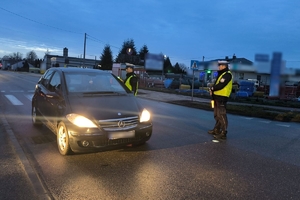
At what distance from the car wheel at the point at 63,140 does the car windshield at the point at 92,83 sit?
31.0 inches

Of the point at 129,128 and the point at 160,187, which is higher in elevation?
the point at 129,128

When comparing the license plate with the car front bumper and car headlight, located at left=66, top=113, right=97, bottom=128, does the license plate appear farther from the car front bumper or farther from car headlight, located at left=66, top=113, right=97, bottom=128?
car headlight, located at left=66, top=113, right=97, bottom=128

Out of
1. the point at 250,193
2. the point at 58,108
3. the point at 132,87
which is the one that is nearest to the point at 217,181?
the point at 250,193

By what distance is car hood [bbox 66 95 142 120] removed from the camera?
182 inches

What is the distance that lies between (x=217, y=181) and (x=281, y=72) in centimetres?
1087

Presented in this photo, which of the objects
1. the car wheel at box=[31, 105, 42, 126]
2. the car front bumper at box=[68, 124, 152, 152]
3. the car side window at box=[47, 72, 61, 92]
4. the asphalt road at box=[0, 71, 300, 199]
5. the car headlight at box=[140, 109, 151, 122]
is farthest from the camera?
the car wheel at box=[31, 105, 42, 126]

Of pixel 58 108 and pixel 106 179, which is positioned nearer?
pixel 106 179

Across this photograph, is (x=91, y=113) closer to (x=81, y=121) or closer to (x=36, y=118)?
(x=81, y=121)

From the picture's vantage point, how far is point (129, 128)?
4.75 metres

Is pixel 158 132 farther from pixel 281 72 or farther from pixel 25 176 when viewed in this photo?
pixel 281 72

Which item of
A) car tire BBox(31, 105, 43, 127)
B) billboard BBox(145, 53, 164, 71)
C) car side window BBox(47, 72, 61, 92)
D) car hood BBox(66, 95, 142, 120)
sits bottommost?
car tire BBox(31, 105, 43, 127)

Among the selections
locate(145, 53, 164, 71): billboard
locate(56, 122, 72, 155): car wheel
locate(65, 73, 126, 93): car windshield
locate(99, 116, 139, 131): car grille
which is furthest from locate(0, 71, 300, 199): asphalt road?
locate(145, 53, 164, 71): billboard

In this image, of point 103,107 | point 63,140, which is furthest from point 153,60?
point 63,140

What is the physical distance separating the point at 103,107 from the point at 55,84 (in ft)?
5.51
